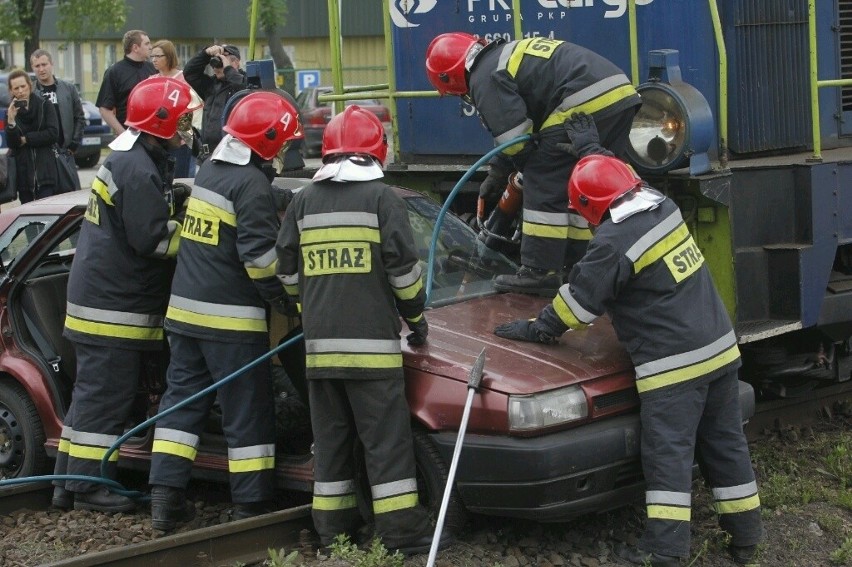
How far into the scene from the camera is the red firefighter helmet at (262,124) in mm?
5652

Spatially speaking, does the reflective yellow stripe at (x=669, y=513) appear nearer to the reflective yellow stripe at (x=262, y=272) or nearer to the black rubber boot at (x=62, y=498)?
the reflective yellow stripe at (x=262, y=272)

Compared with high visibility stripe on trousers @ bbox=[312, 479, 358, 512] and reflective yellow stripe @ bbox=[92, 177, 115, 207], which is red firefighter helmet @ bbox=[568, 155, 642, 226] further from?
reflective yellow stripe @ bbox=[92, 177, 115, 207]

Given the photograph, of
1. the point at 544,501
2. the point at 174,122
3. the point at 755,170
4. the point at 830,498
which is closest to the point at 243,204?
the point at 174,122

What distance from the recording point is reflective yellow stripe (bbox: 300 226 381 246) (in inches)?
203

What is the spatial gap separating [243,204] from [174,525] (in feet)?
4.99

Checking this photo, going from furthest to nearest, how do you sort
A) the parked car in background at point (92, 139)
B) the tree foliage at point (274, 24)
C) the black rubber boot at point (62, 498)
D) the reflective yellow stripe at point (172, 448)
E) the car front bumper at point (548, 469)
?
the tree foliage at point (274, 24), the parked car in background at point (92, 139), the black rubber boot at point (62, 498), the reflective yellow stripe at point (172, 448), the car front bumper at point (548, 469)

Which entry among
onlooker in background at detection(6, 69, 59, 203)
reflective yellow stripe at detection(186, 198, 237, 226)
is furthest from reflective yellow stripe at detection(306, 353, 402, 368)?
onlooker in background at detection(6, 69, 59, 203)

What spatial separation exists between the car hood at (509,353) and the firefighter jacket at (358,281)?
0.72 ft

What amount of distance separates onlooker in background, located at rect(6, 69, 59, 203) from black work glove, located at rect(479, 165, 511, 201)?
462 centimetres

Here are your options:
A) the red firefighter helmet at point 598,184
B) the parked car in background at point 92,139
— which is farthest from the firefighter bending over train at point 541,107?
the parked car in background at point 92,139

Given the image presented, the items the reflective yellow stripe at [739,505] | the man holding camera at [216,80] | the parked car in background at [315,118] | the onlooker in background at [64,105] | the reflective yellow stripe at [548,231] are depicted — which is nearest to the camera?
the reflective yellow stripe at [739,505]

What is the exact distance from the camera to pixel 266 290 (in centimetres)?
551

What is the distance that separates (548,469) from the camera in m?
4.83

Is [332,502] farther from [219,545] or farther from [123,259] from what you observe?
[123,259]
